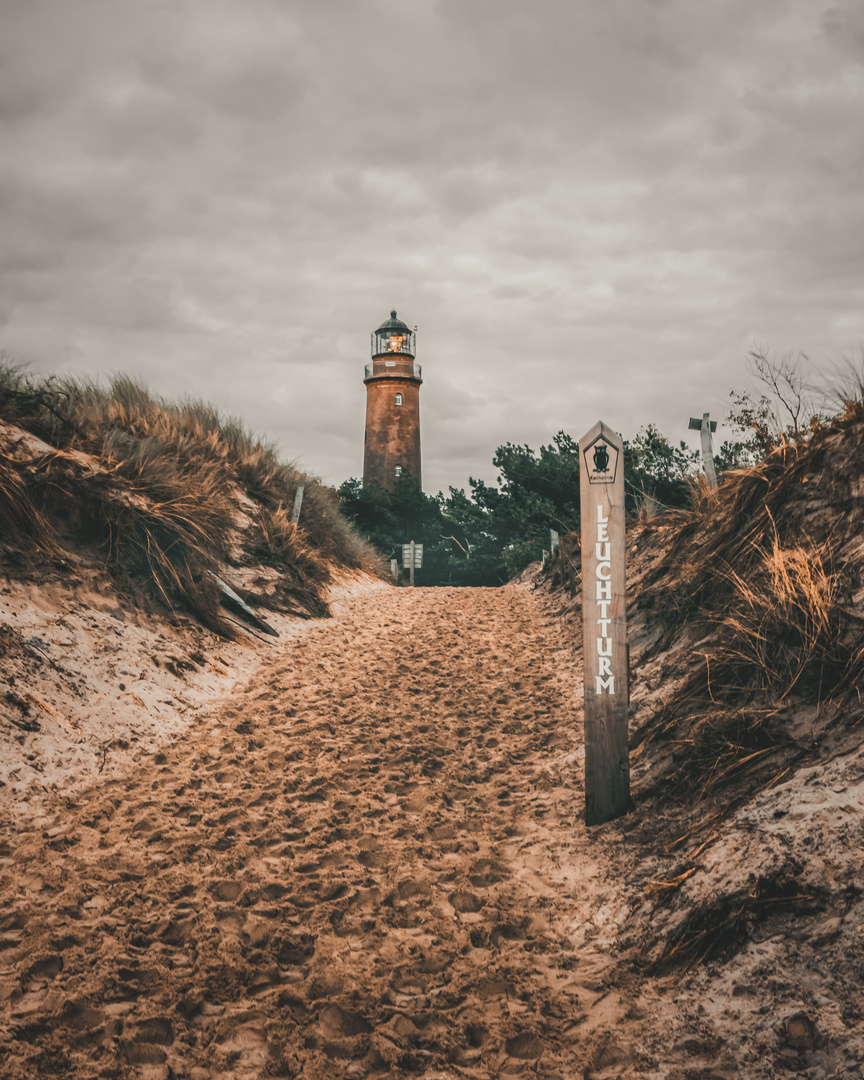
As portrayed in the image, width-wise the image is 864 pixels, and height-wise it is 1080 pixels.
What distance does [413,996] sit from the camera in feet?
8.99

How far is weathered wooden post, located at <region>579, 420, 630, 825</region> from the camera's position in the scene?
12.9 ft

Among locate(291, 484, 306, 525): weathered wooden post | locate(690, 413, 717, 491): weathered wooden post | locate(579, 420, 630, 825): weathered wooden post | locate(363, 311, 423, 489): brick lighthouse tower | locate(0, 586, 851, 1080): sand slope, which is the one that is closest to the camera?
locate(0, 586, 851, 1080): sand slope

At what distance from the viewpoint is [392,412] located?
109ft

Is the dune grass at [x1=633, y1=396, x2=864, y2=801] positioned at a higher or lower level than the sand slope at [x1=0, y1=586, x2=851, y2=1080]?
higher

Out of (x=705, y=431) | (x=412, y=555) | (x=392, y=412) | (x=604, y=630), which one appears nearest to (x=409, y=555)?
(x=412, y=555)

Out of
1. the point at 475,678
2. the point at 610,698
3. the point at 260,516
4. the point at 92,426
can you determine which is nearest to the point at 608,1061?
the point at 610,698

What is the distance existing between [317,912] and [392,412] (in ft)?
102

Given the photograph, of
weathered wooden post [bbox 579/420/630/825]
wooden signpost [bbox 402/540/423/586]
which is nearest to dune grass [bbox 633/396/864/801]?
weathered wooden post [bbox 579/420/630/825]

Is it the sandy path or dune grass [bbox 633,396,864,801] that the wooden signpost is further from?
the sandy path

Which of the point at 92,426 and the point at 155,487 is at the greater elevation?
the point at 92,426

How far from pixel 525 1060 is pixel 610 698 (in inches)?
77.2

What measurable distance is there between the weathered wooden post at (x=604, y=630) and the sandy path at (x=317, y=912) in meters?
0.32

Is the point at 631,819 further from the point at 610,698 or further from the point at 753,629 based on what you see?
the point at 753,629

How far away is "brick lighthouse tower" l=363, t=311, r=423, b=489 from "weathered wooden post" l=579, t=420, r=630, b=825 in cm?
2854
